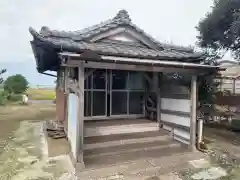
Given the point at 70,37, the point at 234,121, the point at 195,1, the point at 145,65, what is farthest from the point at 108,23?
the point at 234,121

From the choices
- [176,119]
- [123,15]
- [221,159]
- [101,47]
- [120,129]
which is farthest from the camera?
[123,15]

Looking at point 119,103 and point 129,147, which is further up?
point 119,103

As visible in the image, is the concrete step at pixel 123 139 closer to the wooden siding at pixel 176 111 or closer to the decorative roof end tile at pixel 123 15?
the wooden siding at pixel 176 111

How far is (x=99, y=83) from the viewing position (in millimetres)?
7395

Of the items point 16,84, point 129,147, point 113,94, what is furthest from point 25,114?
point 16,84

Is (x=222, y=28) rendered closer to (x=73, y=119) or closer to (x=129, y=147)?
(x=129, y=147)

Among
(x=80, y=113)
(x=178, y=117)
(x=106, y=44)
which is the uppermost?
(x=106, y=44)

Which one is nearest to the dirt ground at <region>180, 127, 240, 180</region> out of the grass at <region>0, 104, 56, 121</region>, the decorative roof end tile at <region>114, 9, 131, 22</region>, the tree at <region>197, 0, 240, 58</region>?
the tree at <region>197, 0, 240, 58</region>

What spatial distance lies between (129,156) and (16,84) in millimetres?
21013

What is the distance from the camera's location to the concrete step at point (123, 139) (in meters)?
5.52

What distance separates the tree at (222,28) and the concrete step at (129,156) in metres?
5.03

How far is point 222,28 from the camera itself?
8648mm

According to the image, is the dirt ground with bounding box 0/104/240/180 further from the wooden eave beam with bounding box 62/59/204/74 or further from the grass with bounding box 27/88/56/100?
the grass with bounding box 27/88/56/100

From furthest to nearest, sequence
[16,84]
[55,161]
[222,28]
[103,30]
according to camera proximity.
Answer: [16,84], [222,28], [103,30], [55,161]
